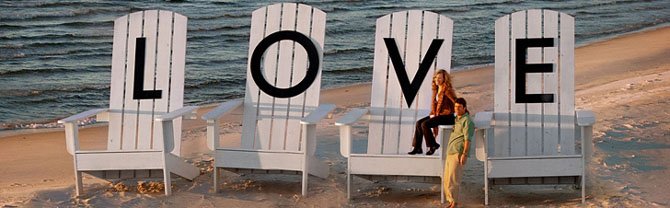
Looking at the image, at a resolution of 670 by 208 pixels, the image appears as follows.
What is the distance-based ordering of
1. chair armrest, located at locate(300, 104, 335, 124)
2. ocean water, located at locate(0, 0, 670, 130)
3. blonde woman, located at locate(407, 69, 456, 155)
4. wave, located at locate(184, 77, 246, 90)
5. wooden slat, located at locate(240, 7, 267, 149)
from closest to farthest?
chair armrest, located at locate(300, 104, 335, 124)
blonde woman, located at locate(407, 69, 456, 155)
wooden slat, located at locate(240, 7, 267, 149)
ocean water, located at locate(0, 0, 670, 130)
wave, located at locate(184, 77, 246, 90)

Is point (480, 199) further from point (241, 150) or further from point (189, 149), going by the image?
point (189, 149)

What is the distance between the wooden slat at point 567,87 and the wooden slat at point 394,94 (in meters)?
0.95

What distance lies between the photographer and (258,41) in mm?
7000

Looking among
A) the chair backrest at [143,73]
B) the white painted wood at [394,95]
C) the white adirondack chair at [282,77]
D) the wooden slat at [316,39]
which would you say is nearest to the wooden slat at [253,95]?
the white adirondack chair at [282,77]

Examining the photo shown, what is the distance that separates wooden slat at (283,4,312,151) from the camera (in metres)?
6.92

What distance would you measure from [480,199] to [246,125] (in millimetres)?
1564

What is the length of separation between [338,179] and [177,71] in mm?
1216

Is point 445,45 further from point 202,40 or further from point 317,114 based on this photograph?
point 202,40

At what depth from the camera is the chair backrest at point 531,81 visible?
6.58 m

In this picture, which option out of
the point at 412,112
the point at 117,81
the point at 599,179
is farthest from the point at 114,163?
the point at 599,179

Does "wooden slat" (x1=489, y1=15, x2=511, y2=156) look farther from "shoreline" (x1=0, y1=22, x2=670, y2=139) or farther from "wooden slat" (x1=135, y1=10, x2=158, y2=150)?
"shoreline" (x1=0, y1=22, x2=670, y2=139)

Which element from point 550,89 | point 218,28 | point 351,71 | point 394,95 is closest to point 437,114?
point 394,95

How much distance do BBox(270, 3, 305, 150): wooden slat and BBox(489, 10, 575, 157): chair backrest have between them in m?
1.29

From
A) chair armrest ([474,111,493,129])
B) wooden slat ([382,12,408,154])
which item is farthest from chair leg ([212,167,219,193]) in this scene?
chair armrest ([474,111,493,129])
